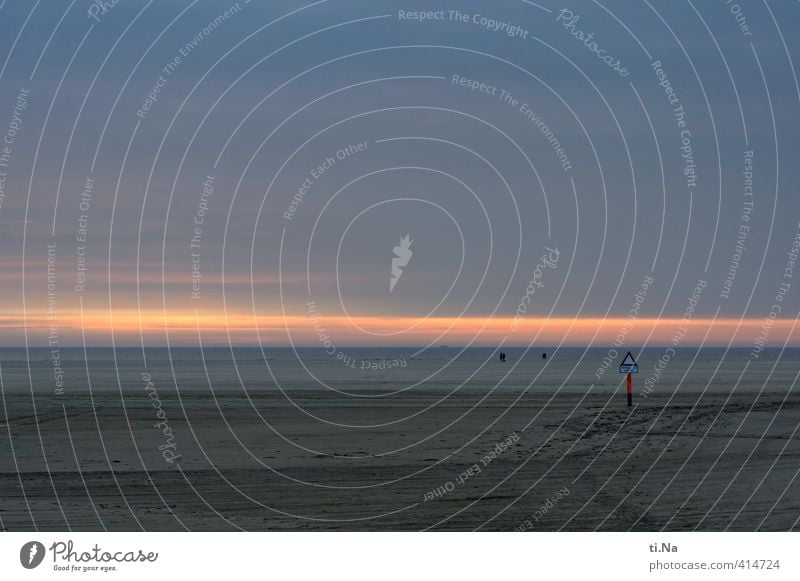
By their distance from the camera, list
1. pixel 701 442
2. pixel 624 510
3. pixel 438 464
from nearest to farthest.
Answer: pixel 624 510 < pixel 438 464 < pixel 701 442

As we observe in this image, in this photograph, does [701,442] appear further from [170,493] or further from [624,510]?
[170,493]

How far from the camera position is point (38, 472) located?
23953 mm

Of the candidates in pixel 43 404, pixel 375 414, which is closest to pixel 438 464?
pixel 375 414

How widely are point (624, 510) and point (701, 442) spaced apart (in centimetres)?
1178

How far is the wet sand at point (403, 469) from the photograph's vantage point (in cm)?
1806

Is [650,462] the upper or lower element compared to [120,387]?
lower

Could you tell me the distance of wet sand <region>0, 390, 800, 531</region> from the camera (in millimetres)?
18062

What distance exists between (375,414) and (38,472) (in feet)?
63.1

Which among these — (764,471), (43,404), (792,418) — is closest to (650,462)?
(764,471)

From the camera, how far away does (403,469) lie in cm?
2411

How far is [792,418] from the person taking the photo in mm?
38938

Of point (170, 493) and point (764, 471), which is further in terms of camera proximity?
point (764, 471)

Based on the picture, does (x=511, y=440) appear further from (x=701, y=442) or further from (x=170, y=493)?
(x=170, y=493)

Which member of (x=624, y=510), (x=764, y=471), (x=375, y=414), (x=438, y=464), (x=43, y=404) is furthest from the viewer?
(x=43, y=404)
